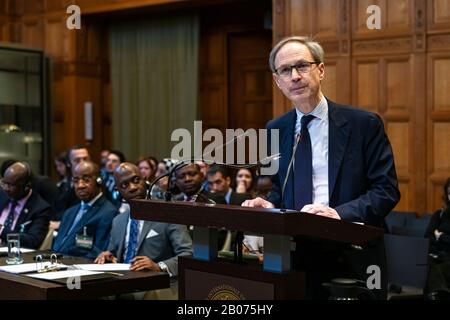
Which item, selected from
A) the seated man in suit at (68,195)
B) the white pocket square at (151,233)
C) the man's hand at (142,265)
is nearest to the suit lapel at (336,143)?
the man's hand at (142,265)

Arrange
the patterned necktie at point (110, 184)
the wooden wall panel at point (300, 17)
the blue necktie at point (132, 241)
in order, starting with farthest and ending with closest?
the wooden wall panel at point (300, 17) < the patterned necktie at point (110, 184) < the blue necktie at point (132, 241)

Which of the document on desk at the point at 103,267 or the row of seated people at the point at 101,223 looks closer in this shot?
the document on desk at the point at 103,267

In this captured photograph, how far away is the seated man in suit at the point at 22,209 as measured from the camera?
17.2 ft

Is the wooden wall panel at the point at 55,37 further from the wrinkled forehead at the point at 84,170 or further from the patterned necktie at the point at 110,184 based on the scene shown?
the wrinkled forehead at the point at 84,170

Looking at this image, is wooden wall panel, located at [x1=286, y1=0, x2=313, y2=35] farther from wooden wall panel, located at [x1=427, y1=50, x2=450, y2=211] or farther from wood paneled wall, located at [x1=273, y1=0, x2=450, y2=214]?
wooden wall panel, located at [x1=427, y1=50, x2=450, y2=211]

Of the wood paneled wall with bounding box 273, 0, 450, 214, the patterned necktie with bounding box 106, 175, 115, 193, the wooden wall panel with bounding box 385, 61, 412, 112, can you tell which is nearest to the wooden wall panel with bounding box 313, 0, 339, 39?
the wood paneled wall with bounding box 273, 0, 450, 214

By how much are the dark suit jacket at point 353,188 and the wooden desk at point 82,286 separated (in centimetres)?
121

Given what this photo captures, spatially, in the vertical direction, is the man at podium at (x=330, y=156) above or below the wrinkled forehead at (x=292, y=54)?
below

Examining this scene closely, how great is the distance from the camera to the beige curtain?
32.9 feet

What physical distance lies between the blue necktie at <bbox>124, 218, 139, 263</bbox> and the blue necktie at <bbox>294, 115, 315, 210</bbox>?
2.00 m

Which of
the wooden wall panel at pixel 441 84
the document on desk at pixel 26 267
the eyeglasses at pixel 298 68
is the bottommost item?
the document on desk at pixel 26 267

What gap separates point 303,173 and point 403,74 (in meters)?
5.44

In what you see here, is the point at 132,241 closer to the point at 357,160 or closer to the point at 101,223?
the point at 101,223
